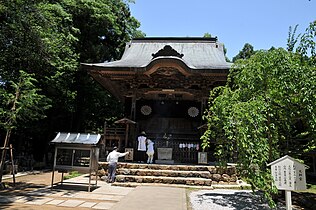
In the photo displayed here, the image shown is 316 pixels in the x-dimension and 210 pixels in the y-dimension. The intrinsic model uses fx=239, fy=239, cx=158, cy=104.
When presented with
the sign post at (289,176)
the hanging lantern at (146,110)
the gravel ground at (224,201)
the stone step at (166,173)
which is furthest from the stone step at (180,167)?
the hanging lantern at (146,110)

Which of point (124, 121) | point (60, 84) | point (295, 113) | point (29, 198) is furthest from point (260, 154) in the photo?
point (60, 84)

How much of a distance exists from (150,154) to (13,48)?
729 centimetres

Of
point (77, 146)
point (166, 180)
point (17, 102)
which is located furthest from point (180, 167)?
point (17, 102)

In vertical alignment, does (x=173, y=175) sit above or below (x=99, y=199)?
above

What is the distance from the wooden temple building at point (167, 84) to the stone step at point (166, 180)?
2.74 meters

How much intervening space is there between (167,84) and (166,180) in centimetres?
570

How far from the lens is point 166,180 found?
346 inches

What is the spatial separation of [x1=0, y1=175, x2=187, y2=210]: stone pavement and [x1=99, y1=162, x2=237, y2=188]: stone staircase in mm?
1153

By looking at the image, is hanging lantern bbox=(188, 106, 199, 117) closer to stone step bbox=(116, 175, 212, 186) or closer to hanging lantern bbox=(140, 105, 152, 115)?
hanging lantern bbox=(140, 105, 152, 115)

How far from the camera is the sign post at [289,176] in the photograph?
4267 mm

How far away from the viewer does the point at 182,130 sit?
46.8 ft

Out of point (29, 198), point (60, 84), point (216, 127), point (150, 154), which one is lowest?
point (29, 198)

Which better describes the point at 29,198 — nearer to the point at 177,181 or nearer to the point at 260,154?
the point at 177,181

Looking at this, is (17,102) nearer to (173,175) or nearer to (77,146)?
(77,146)
